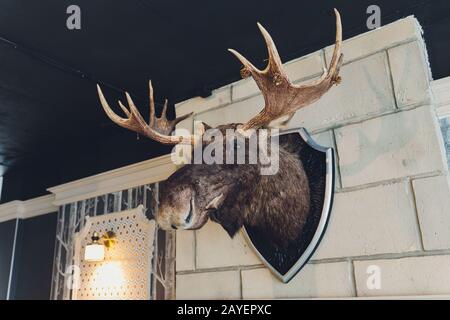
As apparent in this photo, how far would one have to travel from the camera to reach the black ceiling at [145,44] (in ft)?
7.40

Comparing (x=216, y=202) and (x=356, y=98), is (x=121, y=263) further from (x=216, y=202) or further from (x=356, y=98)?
(x=356, y=98)

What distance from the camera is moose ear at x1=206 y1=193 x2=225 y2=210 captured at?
1821mm

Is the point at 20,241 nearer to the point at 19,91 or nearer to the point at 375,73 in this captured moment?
the point at 19,91

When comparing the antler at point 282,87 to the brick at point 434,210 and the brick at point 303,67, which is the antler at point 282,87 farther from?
the brick at point 434,210

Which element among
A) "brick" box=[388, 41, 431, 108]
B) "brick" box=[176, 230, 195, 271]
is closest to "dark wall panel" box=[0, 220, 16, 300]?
"brick" box=[176, 230, 195, 271]

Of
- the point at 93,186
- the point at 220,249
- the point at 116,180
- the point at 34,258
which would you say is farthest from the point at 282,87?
the point at 34,258

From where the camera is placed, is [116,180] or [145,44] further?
[116,180]

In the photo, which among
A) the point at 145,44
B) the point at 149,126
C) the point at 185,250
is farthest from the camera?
the point at 145,44

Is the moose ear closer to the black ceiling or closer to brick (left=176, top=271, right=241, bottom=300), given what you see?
brick (left=176, top=271, right=241, bottom=300)

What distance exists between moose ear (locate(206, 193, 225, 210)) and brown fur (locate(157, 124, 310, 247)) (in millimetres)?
15

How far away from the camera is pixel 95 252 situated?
12.0 feet

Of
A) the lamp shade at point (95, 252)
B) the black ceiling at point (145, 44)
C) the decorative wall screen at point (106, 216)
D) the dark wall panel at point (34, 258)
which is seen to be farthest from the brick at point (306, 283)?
the dark wall panel at point (34, 258)

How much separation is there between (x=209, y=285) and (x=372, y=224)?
95cm

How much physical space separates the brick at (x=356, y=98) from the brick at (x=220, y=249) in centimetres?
71
